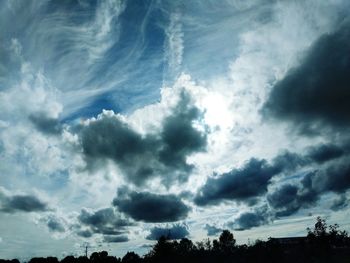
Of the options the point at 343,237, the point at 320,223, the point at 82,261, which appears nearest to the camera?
the point at 320,223

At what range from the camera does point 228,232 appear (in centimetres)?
18175

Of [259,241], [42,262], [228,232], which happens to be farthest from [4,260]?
[259,241]

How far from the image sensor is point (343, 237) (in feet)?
359

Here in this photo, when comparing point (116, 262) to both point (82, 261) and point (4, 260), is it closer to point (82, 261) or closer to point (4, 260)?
point (82, 261)

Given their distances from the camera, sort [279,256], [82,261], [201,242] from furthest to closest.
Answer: [82,261] < [201,242] < [279,256]

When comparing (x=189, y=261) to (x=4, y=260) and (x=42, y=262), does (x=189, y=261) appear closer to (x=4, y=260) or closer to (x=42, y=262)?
(x=42, y=262)

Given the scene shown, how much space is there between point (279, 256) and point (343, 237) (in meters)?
39.6

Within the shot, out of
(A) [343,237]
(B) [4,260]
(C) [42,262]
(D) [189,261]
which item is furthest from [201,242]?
(B) [4,260]

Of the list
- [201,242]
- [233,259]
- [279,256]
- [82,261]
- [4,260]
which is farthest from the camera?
[4,260]

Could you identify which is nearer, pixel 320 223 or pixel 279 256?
pixel 279 256

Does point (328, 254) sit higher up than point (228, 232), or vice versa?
point (228, 232)

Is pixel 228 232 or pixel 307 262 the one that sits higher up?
pixel 228 232

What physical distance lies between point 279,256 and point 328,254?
42.3 feet

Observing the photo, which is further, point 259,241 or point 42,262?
point 42,262
